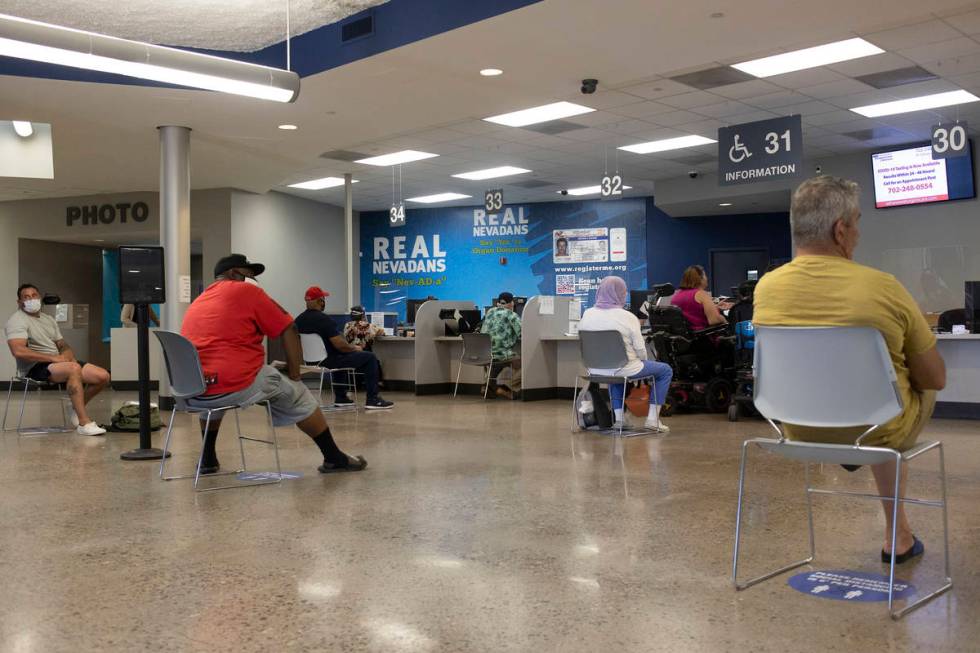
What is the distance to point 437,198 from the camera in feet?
50.7

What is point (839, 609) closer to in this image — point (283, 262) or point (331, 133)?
point (331, 133)

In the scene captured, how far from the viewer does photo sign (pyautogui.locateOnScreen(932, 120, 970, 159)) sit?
874 centimetres

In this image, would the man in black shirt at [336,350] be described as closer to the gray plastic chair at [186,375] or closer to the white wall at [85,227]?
the gray plastic chair at [186,375]

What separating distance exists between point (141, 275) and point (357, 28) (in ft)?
8.24

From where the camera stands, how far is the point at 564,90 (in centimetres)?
775

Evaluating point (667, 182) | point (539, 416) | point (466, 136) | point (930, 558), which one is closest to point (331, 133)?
point (466, 136)

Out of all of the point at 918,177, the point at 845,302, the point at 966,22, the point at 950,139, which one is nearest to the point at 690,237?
the point at 918,177

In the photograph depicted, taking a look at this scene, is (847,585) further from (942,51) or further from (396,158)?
(396,158)

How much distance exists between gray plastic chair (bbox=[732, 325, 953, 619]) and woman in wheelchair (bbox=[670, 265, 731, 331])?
523cm

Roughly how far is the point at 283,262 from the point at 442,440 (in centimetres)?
841

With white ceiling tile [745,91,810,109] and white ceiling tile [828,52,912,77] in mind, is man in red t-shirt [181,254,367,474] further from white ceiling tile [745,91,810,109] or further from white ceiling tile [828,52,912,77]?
white ceiling tile [745,91,810,109]

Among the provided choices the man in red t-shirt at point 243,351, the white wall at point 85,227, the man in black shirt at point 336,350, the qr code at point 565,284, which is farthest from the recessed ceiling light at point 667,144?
the man in red t-shirt at point 243,351

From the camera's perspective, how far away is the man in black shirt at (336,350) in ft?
27.7

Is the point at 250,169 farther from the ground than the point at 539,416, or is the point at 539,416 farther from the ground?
the point at 250,169
